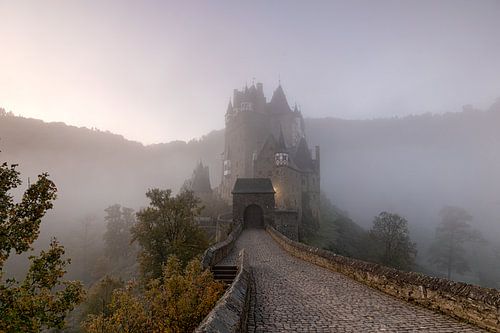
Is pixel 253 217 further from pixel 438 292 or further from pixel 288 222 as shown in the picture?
pixel 438 292

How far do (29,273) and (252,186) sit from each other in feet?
97.9

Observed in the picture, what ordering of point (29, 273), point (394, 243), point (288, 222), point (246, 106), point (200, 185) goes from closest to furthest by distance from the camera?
point (29, 273) → point (394, 243) → point (288, 222) → point (200, 185) → point (246, 106)

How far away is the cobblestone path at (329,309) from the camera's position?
676 centimetres

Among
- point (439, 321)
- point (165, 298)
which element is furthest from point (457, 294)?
point (165, 298)

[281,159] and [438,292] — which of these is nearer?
[438,292]

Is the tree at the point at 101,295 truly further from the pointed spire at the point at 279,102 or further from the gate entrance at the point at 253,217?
the pointed spire at the point at 279,102

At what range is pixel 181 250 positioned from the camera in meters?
25.1

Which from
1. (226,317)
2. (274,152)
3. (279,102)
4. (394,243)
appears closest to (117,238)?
(274,152)

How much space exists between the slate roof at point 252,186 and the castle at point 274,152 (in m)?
12.4

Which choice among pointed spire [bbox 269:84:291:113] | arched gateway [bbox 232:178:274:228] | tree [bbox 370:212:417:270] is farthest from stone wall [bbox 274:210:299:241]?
pointed spire [bbox 269:84:291:113]

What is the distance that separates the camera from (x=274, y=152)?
54.7 metres

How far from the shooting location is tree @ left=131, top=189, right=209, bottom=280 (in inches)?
982

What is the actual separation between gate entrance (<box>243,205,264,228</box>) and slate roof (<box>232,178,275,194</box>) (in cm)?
212

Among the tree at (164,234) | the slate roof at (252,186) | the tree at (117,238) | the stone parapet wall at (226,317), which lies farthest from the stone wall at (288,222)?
the stone parapet wall at (226,317)
